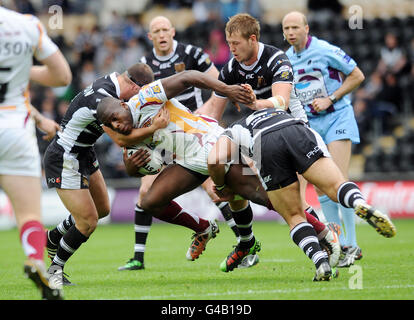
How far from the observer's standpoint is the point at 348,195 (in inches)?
243

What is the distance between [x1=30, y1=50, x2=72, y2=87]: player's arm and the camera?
5.49 meters

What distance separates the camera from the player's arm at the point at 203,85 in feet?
22.4

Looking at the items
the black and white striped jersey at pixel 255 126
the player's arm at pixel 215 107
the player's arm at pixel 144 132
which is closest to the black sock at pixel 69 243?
the player's arm at pixel 144 132

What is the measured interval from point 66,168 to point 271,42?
41.7 ft

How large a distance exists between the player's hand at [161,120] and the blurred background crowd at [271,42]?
374 inches

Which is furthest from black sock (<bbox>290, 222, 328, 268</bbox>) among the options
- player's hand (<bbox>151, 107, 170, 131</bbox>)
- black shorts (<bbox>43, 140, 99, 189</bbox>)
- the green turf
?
black shorts (<bbox>43, 140, 99, 189</bbox>)

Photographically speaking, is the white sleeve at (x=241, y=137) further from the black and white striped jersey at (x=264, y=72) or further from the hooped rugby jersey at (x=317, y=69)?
the hooped rugby jersey at (x=317, y=69)

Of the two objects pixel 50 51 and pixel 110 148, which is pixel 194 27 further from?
pixel 50 51

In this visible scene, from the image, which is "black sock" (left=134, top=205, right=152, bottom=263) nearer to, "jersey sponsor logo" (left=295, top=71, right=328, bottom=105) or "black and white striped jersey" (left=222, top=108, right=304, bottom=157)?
"black and white striped jersey" (left=222, top=108, right=304, bottom=157)

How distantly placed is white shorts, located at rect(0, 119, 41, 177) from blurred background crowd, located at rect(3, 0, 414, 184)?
11549 millimetres

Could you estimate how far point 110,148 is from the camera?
18281mm

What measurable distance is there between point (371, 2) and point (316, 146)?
46.9ft

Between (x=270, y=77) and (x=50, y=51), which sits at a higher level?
(x=50, y=51)

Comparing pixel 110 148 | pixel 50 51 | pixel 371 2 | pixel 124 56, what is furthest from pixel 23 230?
pixel 371 2
